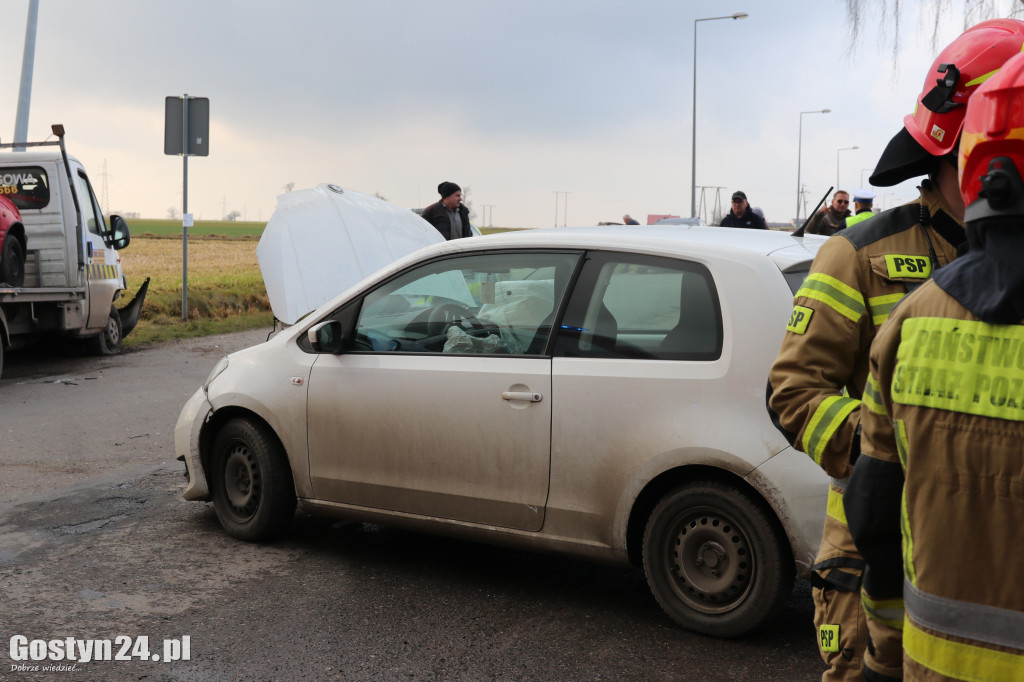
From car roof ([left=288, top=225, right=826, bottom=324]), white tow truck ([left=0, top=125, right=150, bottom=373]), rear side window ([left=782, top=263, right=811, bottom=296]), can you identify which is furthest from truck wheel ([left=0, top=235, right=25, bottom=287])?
rear side window ([left=782, top=263, right=811, bottom=296])

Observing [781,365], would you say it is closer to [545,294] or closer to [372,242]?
[545,294]

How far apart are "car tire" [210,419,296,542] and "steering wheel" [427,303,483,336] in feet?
3.50

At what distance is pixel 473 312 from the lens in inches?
183

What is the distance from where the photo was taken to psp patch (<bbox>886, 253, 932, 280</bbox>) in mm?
2412

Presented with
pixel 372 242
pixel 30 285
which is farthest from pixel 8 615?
pixel 30 285

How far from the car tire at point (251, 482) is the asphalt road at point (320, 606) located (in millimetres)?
122

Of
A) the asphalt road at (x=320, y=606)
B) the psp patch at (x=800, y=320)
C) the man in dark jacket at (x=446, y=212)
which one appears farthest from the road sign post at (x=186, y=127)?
the psp patch at (x=800, y=320)

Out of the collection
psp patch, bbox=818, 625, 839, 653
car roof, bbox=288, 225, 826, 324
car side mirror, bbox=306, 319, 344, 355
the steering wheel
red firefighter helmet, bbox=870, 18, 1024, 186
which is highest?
red firefighter helmet, bbox=870, 18, 1024, 186

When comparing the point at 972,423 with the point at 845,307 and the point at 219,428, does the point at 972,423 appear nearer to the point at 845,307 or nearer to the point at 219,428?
the point at 845,307

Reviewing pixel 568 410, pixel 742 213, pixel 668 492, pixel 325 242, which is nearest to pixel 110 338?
pixel 325 242

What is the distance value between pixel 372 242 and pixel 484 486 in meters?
6.17

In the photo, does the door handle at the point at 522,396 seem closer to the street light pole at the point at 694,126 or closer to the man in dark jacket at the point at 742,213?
the man in dark jacket at the point at 742,213

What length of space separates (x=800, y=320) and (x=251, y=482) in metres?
3.51

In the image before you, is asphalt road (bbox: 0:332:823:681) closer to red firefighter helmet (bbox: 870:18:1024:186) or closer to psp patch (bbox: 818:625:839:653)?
psp patch (bbox: 818:625:839:653)
